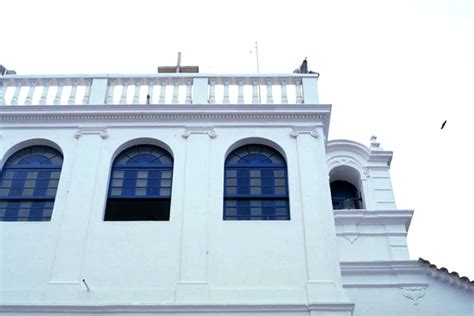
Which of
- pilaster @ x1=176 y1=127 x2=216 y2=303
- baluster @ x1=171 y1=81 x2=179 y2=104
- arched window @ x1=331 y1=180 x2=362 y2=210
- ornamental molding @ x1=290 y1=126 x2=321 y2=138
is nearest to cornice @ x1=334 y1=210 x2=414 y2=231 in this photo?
arched window @ x1=331 y1=180 x2=362 y2=210

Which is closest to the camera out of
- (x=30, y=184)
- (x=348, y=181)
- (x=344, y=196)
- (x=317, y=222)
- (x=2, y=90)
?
(x=317, y=222)

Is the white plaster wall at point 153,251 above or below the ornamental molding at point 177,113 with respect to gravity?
below

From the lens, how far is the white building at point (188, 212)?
→ 11734 mm

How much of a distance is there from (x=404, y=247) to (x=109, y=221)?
23.6ft

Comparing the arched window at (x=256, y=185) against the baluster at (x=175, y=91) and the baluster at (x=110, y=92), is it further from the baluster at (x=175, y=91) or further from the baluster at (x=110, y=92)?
the baluster at (x=110, y=92)

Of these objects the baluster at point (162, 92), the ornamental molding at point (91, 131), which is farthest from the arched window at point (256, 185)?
the ornamental molding at point (91, 131)

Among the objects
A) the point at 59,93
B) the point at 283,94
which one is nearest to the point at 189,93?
the point at 283,94

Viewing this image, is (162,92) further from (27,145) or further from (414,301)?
(414,301)

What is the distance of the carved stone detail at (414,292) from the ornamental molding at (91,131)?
25.1 ft

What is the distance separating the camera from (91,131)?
1433 cm

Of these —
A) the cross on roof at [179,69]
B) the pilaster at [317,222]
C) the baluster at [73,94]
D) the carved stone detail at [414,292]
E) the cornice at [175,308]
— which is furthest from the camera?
the cross on roof at [179,69]

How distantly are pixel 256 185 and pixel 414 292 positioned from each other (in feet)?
14.8

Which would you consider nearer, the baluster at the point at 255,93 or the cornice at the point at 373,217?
the baluster at the point at 255,93

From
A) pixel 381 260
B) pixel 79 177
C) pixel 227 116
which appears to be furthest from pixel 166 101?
pixel 381 260
